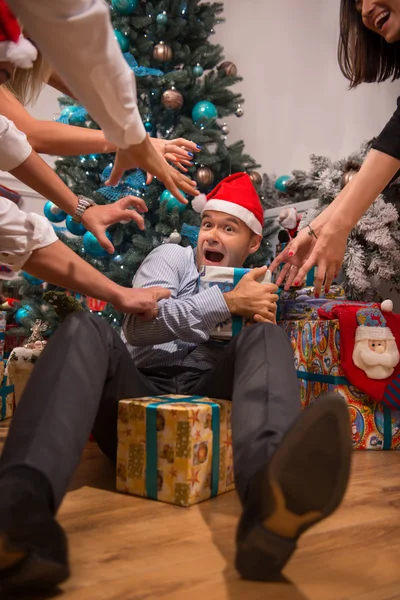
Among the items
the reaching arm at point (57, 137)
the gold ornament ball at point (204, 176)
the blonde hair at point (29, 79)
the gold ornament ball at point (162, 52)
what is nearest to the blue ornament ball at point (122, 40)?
the gold ornament ball at point (162, 52)

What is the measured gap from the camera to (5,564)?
538mm

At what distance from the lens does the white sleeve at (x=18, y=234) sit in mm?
929

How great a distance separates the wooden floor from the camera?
64cm

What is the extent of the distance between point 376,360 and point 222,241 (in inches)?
22.3

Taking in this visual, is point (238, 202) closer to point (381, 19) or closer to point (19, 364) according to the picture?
point (381, 19)

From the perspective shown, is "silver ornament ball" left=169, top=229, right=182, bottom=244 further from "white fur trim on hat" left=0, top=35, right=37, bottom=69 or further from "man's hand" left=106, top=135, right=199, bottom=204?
"white fur trim on hat" left=0, top=35, right=37, bottom=69

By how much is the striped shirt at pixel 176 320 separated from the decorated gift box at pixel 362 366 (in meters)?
0.51

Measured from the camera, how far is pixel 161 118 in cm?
233

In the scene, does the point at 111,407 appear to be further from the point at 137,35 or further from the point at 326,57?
A: the point at 326,57

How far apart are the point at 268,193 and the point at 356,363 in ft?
4.52

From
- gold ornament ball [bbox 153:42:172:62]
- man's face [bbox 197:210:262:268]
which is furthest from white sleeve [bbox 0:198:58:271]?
gold ornament ball [bbox 153:42:172:62]

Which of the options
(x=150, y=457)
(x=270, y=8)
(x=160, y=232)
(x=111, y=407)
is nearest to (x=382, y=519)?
(x=150, y=457)

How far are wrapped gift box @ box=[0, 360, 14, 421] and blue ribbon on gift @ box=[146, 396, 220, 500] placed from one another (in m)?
0.92

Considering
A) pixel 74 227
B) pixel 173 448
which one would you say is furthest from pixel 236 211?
pixel 74 227
